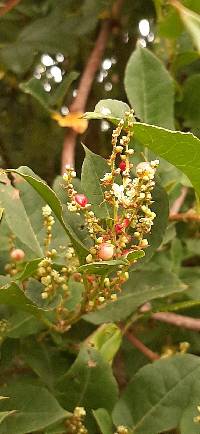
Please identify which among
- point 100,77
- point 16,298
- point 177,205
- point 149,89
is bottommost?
point 16,298

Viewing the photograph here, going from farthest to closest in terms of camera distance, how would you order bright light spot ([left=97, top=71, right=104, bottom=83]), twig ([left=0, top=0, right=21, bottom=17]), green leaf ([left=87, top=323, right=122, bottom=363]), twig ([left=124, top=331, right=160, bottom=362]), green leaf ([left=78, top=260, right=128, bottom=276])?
1. bright light spot ([left=97, top=71, right=104, bottom=83])
2. twig ([left=0, top=0, right=21, bottom=17])
3. twig ([left=124, top=331, right=160, bottom=362])
4. green leaf ([left=87, top=323, right=122, bottom=363])
5. green leaf ([left=78, top=260, right=128, bottom=276])

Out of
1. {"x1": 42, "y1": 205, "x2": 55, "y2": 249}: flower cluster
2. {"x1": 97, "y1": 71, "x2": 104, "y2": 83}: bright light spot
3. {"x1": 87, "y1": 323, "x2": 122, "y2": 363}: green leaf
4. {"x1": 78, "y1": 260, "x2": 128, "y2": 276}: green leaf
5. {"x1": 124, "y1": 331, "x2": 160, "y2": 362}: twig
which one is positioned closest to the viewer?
{"x1": 78, "y1": 260, "x2": 128, "y2": 276}: green leaf

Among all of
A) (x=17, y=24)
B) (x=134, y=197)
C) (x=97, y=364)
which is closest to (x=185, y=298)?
(x=97, y=364)

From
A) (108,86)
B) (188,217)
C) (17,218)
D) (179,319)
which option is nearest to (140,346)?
(179,319)

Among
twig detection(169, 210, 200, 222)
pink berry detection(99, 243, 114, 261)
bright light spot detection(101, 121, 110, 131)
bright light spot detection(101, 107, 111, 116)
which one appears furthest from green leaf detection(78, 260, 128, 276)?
bright light spot detection(101, 121, 110, 131)

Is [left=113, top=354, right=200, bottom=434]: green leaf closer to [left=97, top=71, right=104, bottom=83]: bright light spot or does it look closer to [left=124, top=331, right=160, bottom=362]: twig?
[left=124, top=331, right=160, bottom=362]: twig

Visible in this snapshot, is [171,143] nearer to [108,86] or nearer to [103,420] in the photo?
[103,420]

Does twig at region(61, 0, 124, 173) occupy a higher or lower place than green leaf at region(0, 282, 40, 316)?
higher

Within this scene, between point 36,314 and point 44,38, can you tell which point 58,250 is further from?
point 44,38
